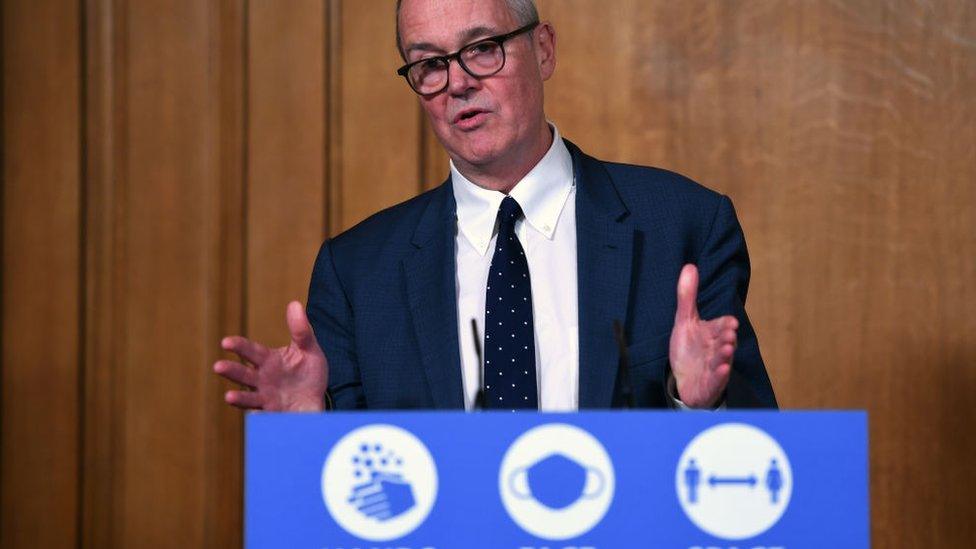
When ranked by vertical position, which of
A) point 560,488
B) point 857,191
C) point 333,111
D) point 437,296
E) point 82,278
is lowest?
point 560,488

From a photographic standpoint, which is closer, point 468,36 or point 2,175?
point 468,36

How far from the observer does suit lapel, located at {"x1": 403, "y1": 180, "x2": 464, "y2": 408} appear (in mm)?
1737

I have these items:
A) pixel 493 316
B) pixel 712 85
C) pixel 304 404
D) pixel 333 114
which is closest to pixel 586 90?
pixel 712 85

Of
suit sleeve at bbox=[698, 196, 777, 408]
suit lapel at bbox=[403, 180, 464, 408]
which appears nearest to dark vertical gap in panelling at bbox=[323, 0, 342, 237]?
suit lapel at bbox=[403, 180, 464, 408]

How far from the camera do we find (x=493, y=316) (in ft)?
5.72

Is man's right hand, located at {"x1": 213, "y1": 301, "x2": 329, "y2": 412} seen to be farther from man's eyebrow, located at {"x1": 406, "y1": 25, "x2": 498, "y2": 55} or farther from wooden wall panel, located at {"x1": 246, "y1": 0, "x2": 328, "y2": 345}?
wooden wall panel, located at {"x1": 246, "y1": 0, "x2": 328, "y2": 345}

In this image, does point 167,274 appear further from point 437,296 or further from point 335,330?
point 437,296

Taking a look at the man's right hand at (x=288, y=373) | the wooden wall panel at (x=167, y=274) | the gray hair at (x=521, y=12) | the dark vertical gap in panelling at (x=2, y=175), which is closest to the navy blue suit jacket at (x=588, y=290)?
the gray hair at (x=521, y=12)

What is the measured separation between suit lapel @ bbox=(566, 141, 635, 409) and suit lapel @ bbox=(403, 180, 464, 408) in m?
0.18

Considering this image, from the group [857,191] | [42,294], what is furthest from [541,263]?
[42,294]

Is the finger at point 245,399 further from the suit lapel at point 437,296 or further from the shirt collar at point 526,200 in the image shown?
the shirt collar at point 526,200

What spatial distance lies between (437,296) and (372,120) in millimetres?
889

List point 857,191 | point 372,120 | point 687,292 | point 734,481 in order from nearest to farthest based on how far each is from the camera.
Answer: point 734,481, point 687,292, point 857,191, point 372,120

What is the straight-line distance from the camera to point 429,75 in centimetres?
188
